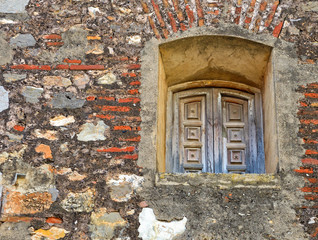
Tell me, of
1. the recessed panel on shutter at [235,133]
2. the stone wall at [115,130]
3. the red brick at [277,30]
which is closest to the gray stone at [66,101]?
the stone wall at [115,130]

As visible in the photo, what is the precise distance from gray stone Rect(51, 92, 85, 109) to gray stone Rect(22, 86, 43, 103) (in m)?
0.14

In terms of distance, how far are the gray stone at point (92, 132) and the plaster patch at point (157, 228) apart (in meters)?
0.79

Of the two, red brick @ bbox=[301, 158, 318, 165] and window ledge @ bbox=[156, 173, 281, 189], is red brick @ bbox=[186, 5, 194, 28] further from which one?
red brick @ bbox=[301, 158, 318, 165]

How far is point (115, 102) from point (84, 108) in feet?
0.91

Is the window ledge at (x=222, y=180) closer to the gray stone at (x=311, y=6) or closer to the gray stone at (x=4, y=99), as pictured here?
the gray stone at (x=4, y=99)

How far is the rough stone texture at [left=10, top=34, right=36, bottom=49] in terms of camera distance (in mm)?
5078

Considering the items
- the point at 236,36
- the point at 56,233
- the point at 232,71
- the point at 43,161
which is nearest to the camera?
the point at 56,233

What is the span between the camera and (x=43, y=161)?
15.0 feet

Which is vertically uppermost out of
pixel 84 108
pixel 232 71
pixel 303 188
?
pixel 232 71

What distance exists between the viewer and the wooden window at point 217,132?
16.9 feet

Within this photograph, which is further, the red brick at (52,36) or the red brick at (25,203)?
the red brick at (52,36)

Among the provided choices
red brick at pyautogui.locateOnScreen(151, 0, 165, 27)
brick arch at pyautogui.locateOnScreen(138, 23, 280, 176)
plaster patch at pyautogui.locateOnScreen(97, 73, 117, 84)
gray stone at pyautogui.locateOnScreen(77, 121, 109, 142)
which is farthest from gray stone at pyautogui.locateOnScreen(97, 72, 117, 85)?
red brick at pyautogui.locateOnScreen(151, 0, 165, 27)

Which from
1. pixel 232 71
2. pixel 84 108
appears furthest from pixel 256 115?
pixel 84 108

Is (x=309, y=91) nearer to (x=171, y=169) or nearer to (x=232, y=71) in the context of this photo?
(x=232, y=71)
